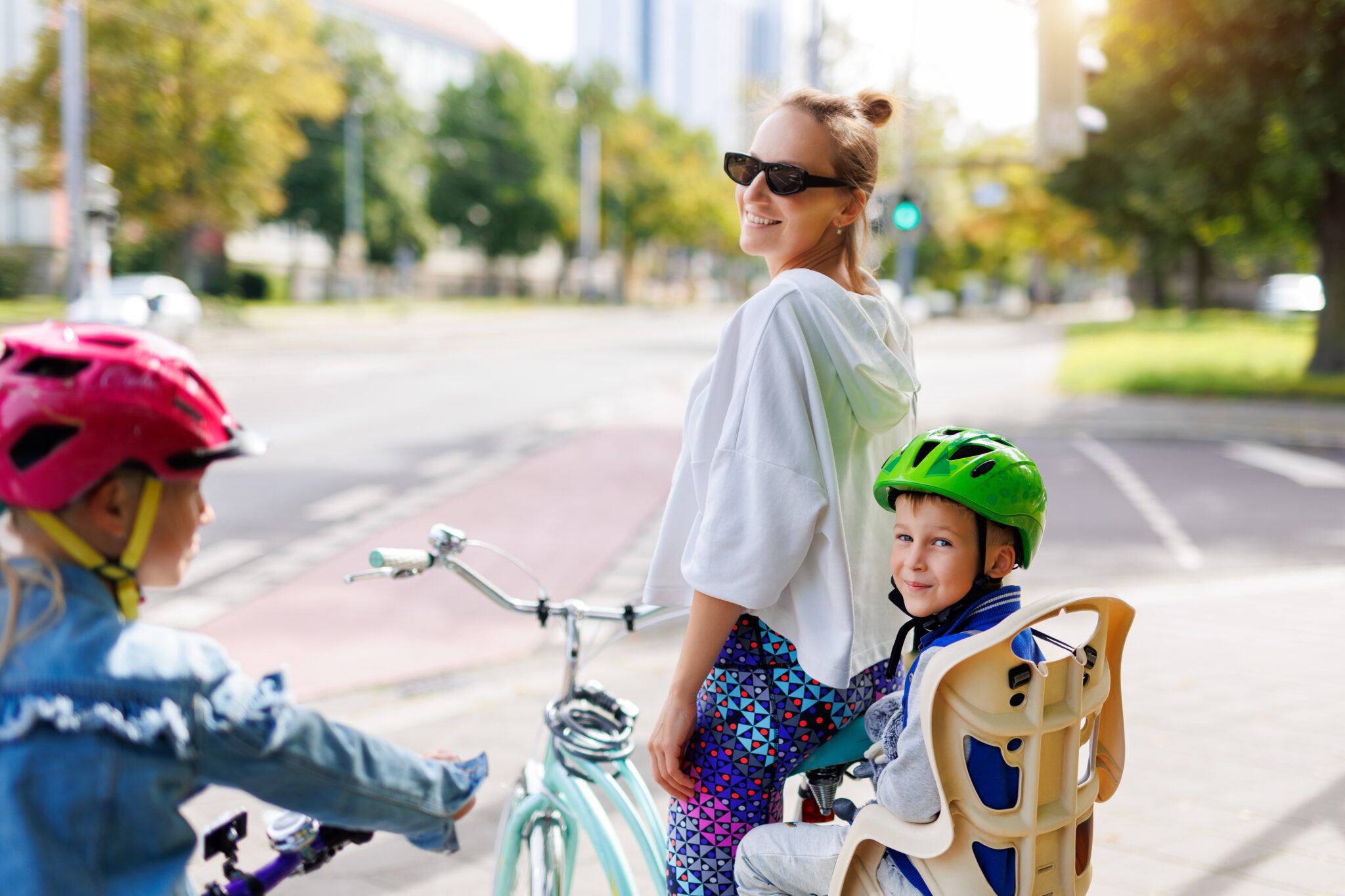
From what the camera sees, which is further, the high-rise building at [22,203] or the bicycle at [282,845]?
the high-rise building at [22,203]

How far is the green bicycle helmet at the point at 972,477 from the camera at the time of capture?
5.82 feet

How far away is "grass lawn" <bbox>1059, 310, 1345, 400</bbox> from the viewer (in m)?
18.6

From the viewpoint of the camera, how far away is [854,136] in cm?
191

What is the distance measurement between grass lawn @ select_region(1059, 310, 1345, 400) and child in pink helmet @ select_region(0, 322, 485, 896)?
18604mm

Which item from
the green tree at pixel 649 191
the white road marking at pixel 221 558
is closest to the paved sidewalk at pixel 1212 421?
the white road marking at pixel 221 558

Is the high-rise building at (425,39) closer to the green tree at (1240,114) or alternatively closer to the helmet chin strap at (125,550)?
the green tree at (1240,114)

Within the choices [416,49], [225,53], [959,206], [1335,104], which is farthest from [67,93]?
[416,49]

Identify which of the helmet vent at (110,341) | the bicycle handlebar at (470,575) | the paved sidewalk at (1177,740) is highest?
the helmet vent at (110,341)

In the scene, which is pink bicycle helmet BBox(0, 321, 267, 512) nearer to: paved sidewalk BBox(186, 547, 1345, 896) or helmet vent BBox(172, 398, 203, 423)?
helmet vent BBox(172, 398, 203, 423)

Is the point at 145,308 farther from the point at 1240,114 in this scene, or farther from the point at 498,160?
the point at 498,160

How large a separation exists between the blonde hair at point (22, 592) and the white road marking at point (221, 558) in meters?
5.98

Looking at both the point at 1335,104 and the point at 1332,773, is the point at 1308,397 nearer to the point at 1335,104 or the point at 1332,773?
the point at 1335,104

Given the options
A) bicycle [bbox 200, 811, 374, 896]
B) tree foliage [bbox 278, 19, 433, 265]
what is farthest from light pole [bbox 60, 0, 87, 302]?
tree foliage [bbox 278, 19, 433, 265]

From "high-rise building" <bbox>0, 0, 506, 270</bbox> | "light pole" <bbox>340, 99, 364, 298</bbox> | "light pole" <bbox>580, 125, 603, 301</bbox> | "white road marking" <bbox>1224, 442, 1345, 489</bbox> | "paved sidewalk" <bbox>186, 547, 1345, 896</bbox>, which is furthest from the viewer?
"light pole" <bbox>580, 125, 603, 301</bbox>
